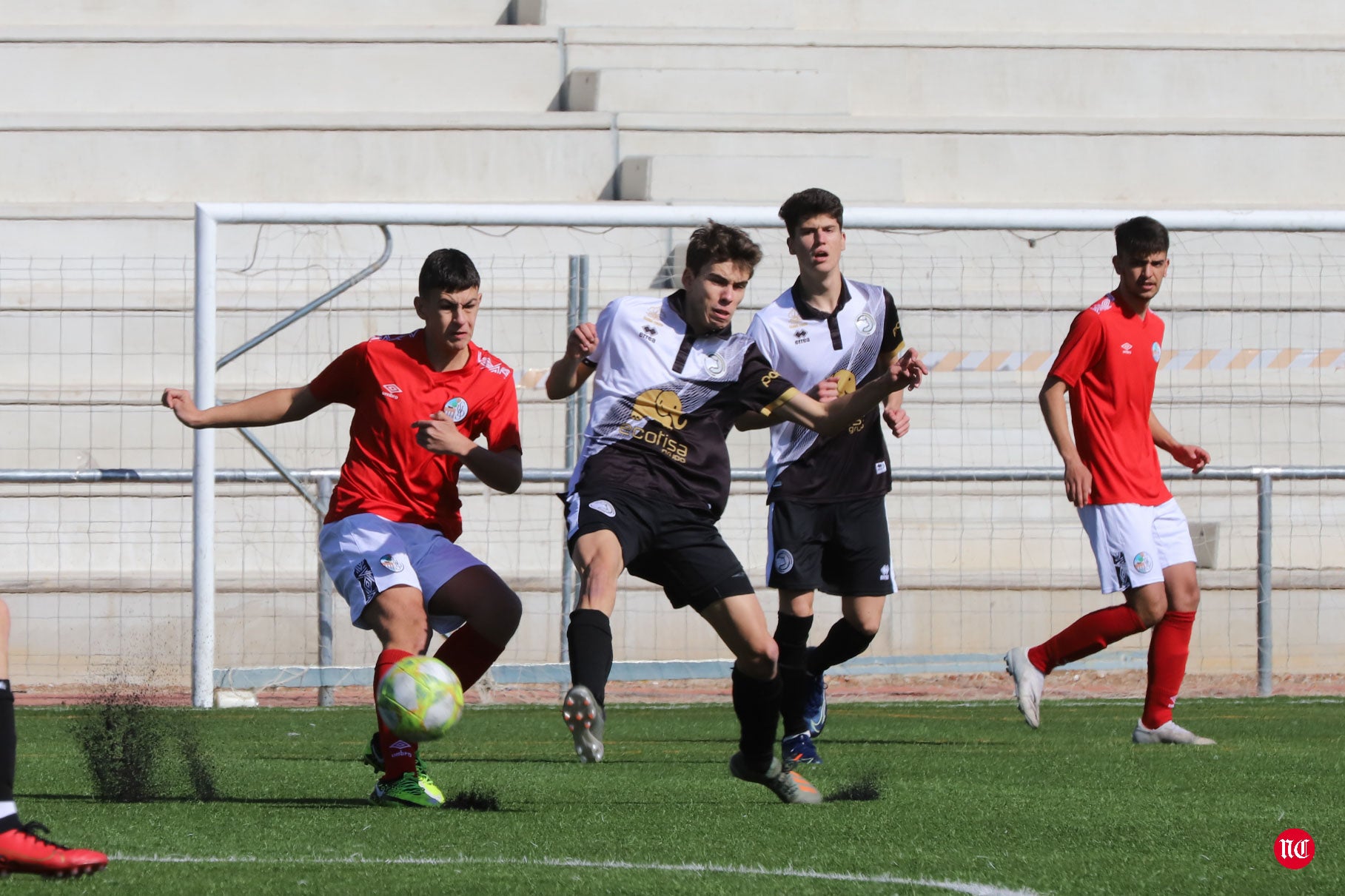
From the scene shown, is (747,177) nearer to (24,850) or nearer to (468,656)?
(468,656)

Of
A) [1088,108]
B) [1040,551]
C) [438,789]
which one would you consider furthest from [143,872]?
[1088,108]

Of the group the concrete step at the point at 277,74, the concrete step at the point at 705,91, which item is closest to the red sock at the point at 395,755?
the concrete step at the point at 705,91

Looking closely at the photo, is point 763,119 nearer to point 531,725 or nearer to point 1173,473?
point 1173,473

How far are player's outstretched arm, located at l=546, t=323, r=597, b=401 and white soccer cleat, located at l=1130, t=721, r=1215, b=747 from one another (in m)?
3.12

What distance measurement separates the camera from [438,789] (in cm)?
591

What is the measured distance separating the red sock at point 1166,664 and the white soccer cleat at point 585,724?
3535 millimetres

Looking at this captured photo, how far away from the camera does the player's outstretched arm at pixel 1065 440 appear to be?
738 cm

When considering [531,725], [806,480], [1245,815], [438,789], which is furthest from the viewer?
[531,725]

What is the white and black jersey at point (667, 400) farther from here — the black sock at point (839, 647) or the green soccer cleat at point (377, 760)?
the black sock at point (839, 647)

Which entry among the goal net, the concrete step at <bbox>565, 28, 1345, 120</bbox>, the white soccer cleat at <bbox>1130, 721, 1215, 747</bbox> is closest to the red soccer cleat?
the white soccer cleat at <bbox>1130, 721, 1215, 747</bbox>

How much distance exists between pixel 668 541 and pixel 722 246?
950 mm

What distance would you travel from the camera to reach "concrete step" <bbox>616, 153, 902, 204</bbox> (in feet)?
44.3

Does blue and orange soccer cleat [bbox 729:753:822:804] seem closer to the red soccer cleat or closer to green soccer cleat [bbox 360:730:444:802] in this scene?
green soccer cleat [bbox 360:730:444:802]

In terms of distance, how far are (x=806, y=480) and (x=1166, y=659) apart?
1.86 m
